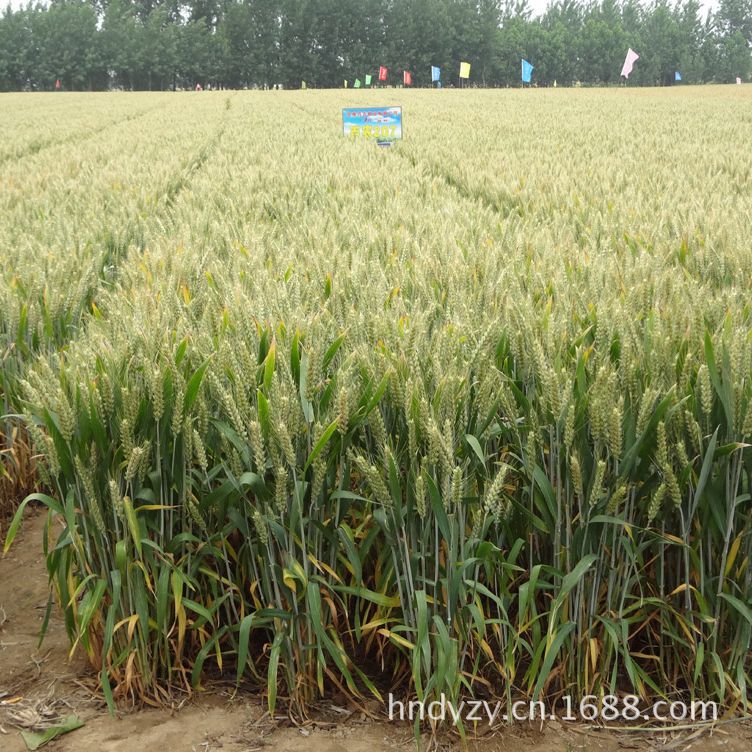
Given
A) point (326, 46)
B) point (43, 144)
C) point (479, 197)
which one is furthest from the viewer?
point (326, 46)

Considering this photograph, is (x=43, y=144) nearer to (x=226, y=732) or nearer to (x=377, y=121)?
(x=377, y=121)

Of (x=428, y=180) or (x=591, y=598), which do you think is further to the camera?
(x=428, y=180)

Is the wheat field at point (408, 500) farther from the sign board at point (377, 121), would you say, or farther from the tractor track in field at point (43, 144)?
the tractor track in field at point (43, 144)

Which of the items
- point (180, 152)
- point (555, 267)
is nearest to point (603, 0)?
point (180, 152)

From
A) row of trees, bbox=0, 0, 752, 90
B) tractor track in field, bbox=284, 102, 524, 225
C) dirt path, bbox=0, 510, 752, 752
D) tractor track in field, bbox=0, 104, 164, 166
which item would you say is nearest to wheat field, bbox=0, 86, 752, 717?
dirt path, bbox=0, 510, 752, 752

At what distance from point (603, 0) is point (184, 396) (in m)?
101

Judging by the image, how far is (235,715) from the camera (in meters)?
1.78

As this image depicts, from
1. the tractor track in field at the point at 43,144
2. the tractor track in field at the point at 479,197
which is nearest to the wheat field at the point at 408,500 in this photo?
the tractor track in field at the point at 479,197

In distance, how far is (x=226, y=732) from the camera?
67.8 inches

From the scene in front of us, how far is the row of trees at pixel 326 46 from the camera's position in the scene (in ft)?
192

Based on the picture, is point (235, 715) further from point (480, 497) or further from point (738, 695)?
point (738, 695)

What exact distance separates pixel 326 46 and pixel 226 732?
229 feet

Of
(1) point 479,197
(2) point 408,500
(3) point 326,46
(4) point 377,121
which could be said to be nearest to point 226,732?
(2) point 408,500

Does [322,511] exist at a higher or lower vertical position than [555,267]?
lower
